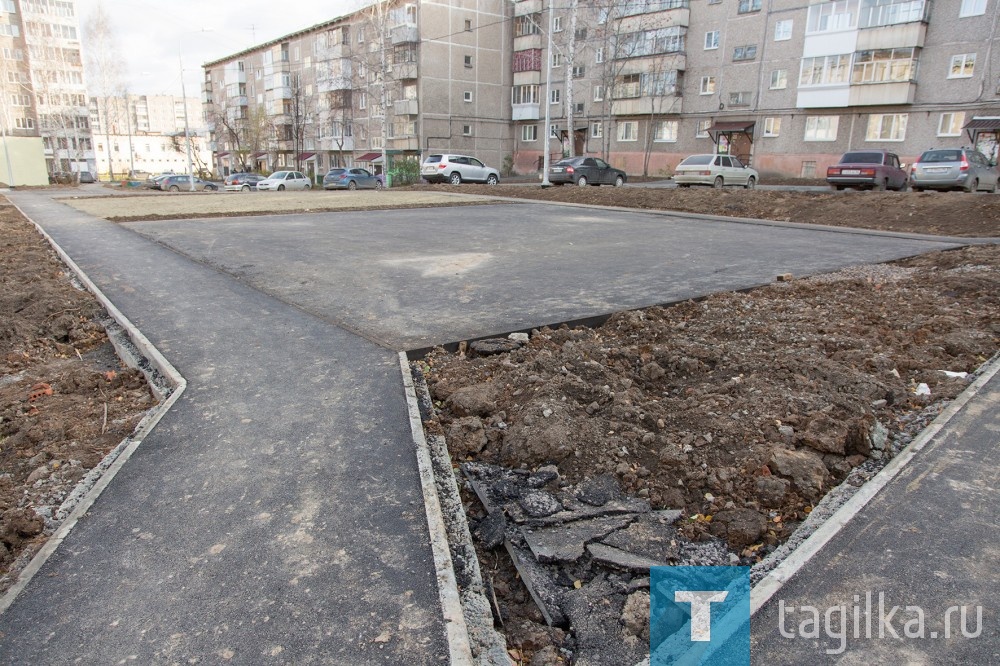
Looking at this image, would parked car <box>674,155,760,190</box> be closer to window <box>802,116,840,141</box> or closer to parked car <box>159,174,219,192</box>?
window <box>802,116,840,141</box>

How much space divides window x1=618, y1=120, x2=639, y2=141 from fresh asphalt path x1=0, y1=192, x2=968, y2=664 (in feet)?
123

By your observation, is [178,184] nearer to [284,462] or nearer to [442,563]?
[284,462]

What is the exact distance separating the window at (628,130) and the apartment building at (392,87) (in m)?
11.0

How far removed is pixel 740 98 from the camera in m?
39.3

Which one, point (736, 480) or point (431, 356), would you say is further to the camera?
point (431, 356)

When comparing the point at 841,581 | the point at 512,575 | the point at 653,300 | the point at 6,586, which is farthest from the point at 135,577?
the point at 653,300

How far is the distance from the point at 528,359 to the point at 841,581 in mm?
2977

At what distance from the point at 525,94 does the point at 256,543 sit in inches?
2078

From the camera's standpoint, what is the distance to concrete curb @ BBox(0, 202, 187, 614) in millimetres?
2471

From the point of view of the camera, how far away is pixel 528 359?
5105 mm

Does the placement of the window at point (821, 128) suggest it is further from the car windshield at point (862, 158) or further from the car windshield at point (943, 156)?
the car windshield at point (943, 156)

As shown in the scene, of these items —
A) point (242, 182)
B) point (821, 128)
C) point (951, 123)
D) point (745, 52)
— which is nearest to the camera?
point (951, 123)

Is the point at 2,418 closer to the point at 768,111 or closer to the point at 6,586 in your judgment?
the point at 6,586

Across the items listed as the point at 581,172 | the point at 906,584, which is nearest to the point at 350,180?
the point at 581,172
